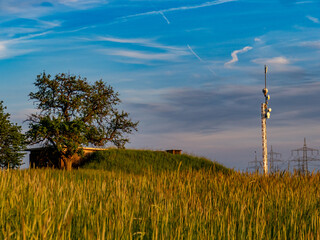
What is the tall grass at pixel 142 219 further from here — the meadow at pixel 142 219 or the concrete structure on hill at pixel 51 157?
the concrete structure on hill at pixel 51 157

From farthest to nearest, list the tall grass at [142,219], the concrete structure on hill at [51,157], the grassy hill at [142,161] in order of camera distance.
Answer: the concrete structure on hill at [51,157] < the grassy hill at [142,161] < the tall grass at [142,219]

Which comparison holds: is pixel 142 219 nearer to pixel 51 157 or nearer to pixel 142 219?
pixel 142 219

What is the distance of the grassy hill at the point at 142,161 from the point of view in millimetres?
29500

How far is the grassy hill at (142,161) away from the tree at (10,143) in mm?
6480

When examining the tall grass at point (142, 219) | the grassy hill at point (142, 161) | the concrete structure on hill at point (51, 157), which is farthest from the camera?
the concrete structure on hill at point (51, 157)

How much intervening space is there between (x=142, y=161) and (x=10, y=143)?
492 inches

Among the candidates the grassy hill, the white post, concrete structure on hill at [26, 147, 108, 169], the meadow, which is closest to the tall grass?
the meadow

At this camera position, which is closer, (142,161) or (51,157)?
(142,161)

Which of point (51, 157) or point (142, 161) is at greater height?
point (51, 157)

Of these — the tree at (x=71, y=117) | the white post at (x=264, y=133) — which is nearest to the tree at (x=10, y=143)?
the tree at (x=71, y=117)

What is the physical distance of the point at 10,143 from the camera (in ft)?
105

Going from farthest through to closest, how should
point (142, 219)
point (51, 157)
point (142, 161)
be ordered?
1. point (51, 157)
2. point (142, 161)
3. point (142, 219)

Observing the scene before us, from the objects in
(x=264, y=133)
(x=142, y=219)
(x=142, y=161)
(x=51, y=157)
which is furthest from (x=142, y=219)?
(x=51, y=157)

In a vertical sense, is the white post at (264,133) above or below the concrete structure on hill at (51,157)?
above
